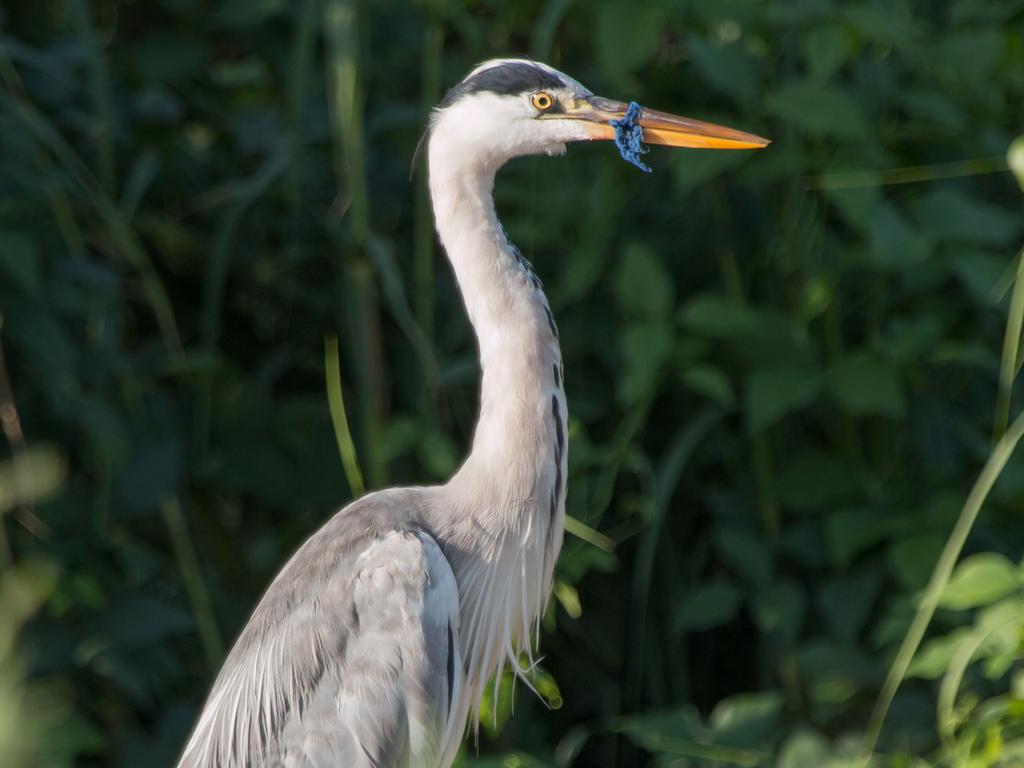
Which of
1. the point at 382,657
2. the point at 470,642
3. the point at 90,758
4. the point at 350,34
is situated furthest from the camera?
the point at 90,758

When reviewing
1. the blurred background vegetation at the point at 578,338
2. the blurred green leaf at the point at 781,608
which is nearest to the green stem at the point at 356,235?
the blurred background vegetation at the point at 578,338

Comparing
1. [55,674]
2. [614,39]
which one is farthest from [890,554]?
[55,674]

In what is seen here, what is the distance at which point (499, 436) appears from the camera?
192 centimetres

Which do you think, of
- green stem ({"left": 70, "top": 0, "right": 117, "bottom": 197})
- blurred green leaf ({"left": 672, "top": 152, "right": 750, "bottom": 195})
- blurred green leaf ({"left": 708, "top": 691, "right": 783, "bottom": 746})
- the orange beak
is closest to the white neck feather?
the orange beak

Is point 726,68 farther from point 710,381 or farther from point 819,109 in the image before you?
point 710,381

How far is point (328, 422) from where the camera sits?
2.97 metres

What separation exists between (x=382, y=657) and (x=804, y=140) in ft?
4.42

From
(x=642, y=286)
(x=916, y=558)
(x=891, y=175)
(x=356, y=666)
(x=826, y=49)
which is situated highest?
(x=826, y=49)

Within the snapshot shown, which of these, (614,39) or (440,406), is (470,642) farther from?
(614,39)

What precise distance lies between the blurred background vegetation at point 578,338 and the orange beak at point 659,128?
0.56 m

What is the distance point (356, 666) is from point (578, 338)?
3.71 ft

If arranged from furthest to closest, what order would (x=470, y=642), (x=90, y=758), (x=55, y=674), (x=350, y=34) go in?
(x=90, y=758), (x=55, y=674), (x=350, y=34), (x=470, y=642)

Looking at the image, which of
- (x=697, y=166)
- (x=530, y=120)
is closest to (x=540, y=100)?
(x=530, y=120)

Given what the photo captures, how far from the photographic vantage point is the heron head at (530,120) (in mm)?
1880
